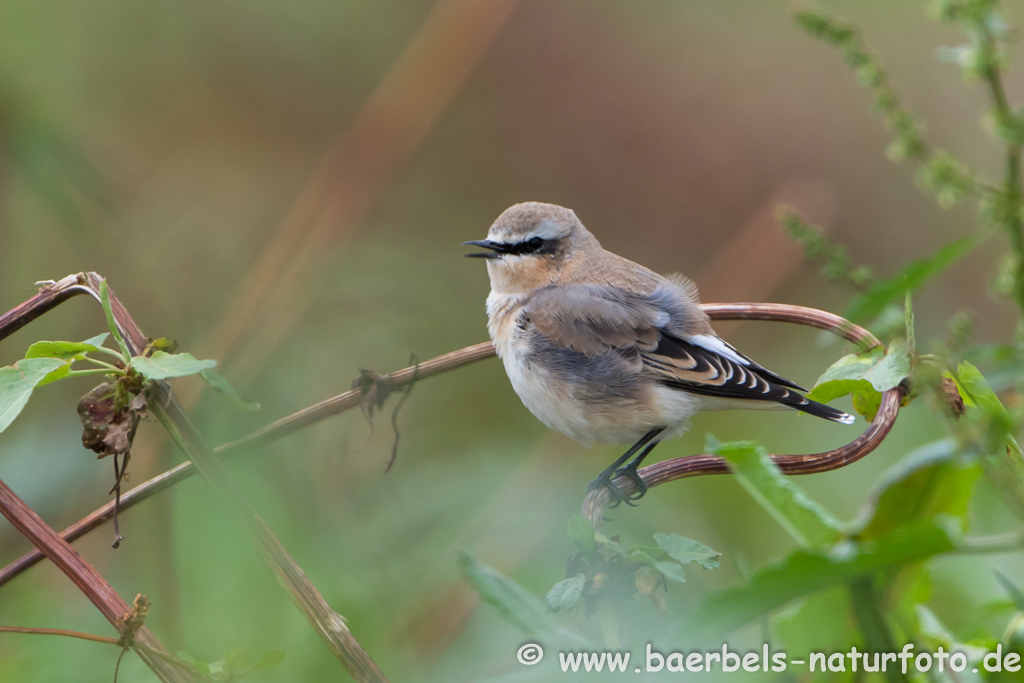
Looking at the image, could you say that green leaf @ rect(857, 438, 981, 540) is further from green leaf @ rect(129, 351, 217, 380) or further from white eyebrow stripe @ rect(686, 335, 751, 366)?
white eyebrow stripe @ rect(686, 335, 751, 366)

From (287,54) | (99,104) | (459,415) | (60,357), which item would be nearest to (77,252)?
(99,104)

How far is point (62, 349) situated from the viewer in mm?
1414

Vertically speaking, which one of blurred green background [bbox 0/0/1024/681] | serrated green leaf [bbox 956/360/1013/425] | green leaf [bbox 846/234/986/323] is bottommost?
blurred green background [bbox 0/0/1024/681]

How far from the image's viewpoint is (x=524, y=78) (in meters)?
6.86

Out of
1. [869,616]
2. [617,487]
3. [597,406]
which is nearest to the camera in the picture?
[869,616]

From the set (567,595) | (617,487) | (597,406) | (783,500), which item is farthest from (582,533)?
(597,406)

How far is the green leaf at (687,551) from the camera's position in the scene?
4.16ft

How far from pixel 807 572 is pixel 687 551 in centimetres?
51

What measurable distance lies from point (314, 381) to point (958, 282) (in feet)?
17.8

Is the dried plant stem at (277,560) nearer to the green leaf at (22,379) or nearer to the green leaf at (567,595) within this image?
the green leaf at (22,379)

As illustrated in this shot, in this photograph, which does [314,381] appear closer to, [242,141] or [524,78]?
[242,141]

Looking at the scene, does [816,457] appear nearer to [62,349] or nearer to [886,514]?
[886,514]

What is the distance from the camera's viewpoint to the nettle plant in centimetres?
83

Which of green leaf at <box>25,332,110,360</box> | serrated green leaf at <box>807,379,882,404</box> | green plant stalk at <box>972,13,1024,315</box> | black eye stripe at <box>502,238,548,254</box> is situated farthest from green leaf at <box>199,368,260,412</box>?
black eye stripe at <box>502,238,548,254</box>
